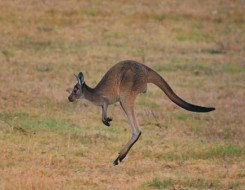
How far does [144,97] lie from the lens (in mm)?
18531

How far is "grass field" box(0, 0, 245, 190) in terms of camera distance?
11445 mm

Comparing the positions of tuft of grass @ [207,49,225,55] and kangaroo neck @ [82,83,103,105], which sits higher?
tuft of grass @ [207,49,225,55]

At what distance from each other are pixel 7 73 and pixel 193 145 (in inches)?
293

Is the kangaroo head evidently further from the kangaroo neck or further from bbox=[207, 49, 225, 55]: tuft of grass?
bbox=[207, 49, 225, 55]: tuft of grass

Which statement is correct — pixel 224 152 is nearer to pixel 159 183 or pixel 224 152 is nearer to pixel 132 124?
pixel 132 124

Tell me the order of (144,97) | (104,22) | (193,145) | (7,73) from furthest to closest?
1. (104,22)
2. (7,73)
3. (144,97)
4. (193,145)

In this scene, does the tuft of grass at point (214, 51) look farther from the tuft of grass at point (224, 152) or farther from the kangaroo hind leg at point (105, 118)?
the kangaroo hind leg at point (105, 118)

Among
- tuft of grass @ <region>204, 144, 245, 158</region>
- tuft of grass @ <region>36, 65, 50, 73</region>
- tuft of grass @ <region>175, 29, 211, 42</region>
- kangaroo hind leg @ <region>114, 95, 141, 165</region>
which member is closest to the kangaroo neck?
kangaroo hind leg @ <region>114, 95, 141, 165</region>

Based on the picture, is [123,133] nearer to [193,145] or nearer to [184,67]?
[193,145]

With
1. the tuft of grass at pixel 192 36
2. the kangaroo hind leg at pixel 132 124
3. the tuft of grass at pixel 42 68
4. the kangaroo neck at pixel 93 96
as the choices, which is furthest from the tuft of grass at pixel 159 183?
the tuft of grass at pixel 192 36

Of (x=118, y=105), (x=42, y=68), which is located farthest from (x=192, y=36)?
(x=118, y=105)

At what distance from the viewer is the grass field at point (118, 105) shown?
1145 centimetres

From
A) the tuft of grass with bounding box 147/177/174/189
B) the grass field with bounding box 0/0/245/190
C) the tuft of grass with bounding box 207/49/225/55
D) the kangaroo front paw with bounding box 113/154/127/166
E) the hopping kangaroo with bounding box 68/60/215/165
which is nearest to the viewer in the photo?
the tuft of grass with bounding box 147/177/174/189

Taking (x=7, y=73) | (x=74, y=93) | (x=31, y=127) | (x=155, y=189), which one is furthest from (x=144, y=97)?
(x=155, y=189)
